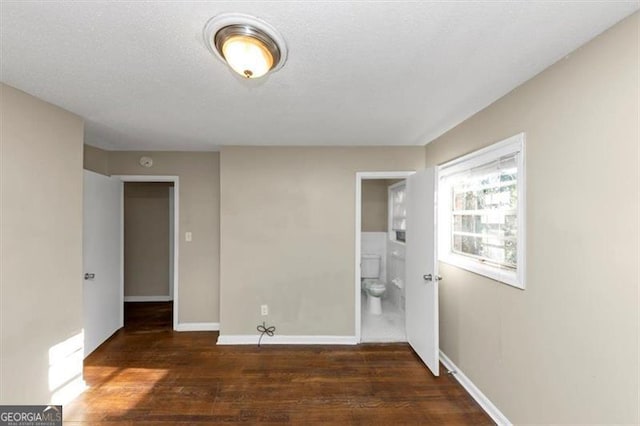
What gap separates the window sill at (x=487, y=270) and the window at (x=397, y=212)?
148 cm

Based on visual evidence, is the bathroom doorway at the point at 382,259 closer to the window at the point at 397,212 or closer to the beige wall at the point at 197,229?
the window at the point at 397,212

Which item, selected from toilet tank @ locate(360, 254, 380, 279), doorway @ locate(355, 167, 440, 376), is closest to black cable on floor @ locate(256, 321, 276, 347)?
doorway @ locate(355, 167, 440, 376)

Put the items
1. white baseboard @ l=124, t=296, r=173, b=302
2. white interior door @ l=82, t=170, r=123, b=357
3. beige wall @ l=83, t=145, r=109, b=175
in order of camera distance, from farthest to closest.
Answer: white baseboard @ l=124, t=296, r=173, b=302, beige wall @ l=83, t=145, r=109, b=175, white interior door @ l=82, t=170, r=123, b=357

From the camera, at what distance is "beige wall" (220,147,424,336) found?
305 centimetres

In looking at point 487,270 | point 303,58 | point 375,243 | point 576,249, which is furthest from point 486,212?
point 375,243

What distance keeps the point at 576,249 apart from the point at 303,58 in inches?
66.5

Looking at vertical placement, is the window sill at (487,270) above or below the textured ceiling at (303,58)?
below

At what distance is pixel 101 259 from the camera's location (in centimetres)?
289

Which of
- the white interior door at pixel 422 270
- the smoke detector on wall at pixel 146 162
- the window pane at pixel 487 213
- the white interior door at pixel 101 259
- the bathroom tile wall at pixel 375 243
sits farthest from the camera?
the bathroom tile wall at pixel 375 243

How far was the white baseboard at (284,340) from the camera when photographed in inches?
118

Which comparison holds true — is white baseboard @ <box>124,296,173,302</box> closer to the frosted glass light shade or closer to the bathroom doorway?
the bathroom doorway

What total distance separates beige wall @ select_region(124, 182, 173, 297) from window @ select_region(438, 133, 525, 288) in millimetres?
4275

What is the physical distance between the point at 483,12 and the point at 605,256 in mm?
1196

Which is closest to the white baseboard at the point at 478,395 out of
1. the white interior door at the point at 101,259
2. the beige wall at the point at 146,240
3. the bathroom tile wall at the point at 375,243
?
the bathroom tile wall at the point at 375,243
